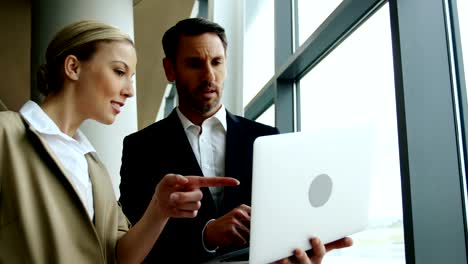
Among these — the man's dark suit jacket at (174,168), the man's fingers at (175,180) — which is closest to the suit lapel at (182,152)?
the man's dark suit jacket at (174,168)

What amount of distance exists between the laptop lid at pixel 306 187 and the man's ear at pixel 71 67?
0.57m

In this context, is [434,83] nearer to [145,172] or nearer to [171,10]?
[145,172]

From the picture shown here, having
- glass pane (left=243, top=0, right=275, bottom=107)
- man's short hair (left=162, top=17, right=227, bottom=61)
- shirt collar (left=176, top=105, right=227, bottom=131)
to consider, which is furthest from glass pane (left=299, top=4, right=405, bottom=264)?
glass pane (left=243, top=0, right=275, bottom=107)

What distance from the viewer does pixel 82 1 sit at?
336cm

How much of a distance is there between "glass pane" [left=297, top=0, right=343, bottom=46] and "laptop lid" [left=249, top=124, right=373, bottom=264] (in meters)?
1.26

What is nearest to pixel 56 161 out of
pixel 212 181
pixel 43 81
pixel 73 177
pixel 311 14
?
pixel 73 177

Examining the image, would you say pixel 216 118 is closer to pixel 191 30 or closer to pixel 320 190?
pixel 191 30

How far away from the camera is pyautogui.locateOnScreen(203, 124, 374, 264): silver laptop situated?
1.06 m

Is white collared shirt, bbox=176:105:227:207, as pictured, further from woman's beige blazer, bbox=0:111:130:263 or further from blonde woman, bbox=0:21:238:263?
woman's beige blazer, bbox=0:111:130:263

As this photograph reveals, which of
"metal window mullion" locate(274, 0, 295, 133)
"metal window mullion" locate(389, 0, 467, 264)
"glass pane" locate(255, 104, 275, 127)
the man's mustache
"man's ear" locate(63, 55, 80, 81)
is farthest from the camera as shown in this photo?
"glass pane" locate(255, 104, 275, 127)

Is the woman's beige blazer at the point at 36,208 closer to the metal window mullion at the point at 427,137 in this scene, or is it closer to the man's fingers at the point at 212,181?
the man's fingers at the point at 212,181

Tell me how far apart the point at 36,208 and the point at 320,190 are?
67cm

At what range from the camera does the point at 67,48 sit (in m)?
1.31

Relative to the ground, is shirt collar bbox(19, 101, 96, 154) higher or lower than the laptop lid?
higher
